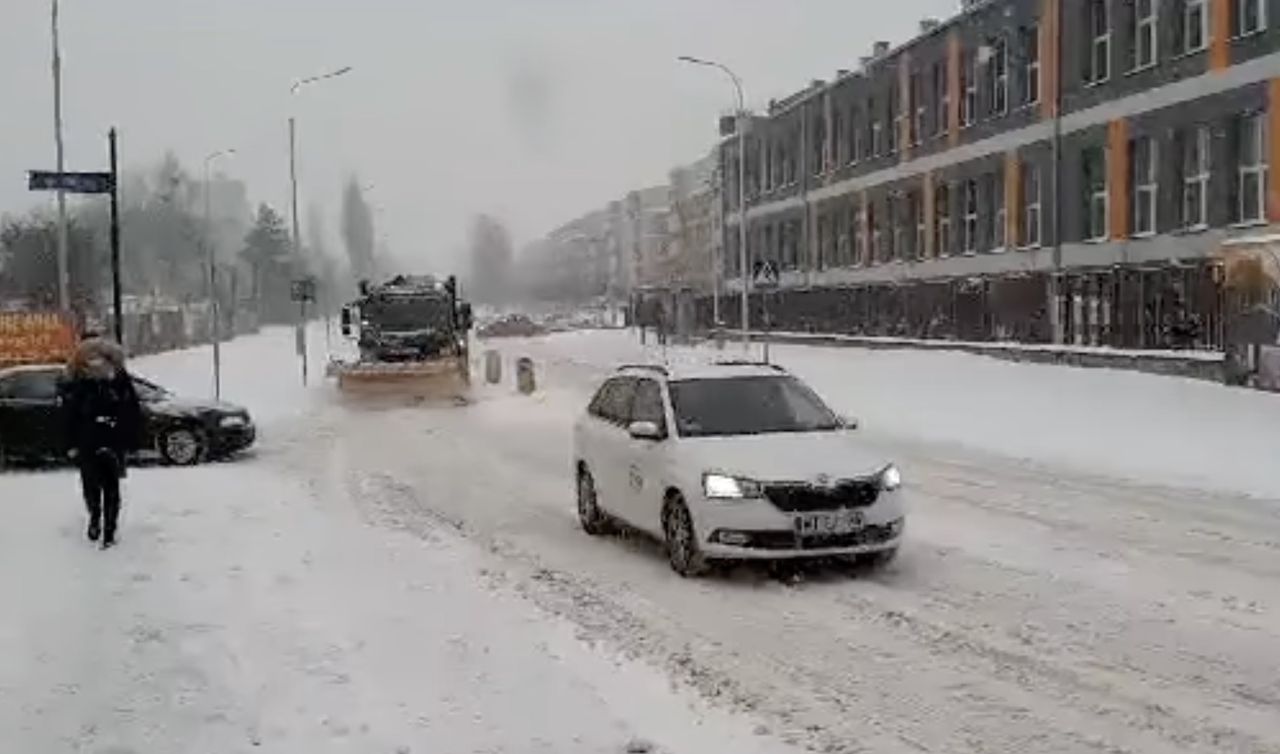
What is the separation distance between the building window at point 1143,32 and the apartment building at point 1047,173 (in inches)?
2.5

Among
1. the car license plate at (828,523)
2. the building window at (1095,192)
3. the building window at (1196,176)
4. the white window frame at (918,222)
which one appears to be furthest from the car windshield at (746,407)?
the white window frame at (918,222)

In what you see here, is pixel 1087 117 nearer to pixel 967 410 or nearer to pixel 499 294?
pixel 967 410

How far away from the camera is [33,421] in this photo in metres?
20.9

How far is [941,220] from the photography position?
174 ft

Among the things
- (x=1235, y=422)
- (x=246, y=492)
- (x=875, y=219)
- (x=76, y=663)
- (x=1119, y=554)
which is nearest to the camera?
(x=76, y=663)

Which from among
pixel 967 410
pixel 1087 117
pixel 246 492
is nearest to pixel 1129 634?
pixel 246 492

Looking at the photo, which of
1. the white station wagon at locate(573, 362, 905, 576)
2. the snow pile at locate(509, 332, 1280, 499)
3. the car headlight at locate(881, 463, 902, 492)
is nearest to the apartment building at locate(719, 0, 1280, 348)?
the snow pile at locate(509, 332, 1280, 499)

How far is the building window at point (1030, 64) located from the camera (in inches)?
1756

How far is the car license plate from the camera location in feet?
35.8

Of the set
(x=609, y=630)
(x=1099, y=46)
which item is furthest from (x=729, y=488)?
(x=1099, y=46)

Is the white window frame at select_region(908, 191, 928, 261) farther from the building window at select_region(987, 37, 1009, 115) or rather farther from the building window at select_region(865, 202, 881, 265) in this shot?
the building window at select_region(987, 37, 1009, 115)

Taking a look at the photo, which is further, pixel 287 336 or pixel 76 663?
pixel 287 336

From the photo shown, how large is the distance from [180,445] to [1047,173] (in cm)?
2893

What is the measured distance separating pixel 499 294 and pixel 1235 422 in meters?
136
